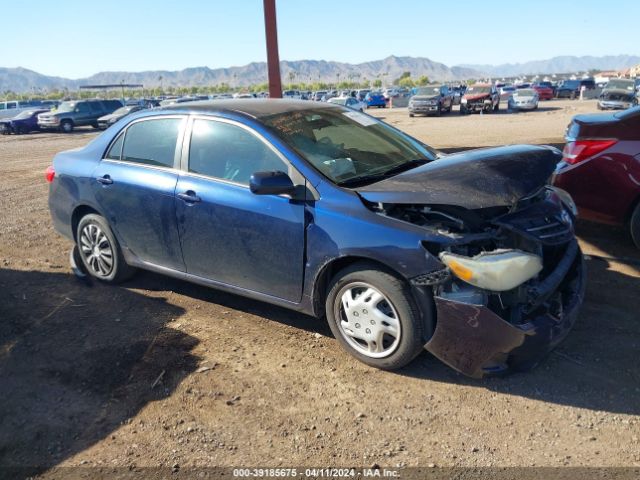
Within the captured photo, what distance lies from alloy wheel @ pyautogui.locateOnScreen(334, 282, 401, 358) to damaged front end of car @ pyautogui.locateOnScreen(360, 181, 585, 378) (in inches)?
9.6

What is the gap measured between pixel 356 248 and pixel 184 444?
58.2 inches

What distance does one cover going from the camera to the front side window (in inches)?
152

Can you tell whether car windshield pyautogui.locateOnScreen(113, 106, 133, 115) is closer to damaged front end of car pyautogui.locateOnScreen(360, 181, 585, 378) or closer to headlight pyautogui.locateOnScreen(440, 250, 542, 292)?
damaged front end of car pyautogui.locateOnScreen(360, 181, 585, 378)

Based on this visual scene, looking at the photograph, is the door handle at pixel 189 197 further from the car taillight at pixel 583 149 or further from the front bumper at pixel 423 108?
the front bumper at pixel 423 108

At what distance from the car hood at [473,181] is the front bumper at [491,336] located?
58cm

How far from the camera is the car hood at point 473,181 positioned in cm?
318

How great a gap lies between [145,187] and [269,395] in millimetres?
2067

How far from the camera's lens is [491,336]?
3.05 meters

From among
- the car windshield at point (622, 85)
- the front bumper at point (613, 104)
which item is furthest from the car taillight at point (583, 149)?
the car windshield at point (622, 85)

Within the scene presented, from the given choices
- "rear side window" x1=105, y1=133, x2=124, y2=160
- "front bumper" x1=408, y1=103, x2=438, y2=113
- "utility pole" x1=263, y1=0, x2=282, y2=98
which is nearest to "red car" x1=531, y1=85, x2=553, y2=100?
"front bumper" x1=408, y1=103, x2=438, y2=113

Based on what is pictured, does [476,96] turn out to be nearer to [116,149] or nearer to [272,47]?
[272,47]

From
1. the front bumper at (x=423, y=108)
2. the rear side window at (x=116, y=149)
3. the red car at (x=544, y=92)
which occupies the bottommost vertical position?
the red car at (x=544, y=92)

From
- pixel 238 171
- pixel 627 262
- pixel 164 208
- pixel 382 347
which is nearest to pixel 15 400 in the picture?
pixel 164 208

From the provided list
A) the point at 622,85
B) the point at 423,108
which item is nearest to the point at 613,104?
the point at 622,85
